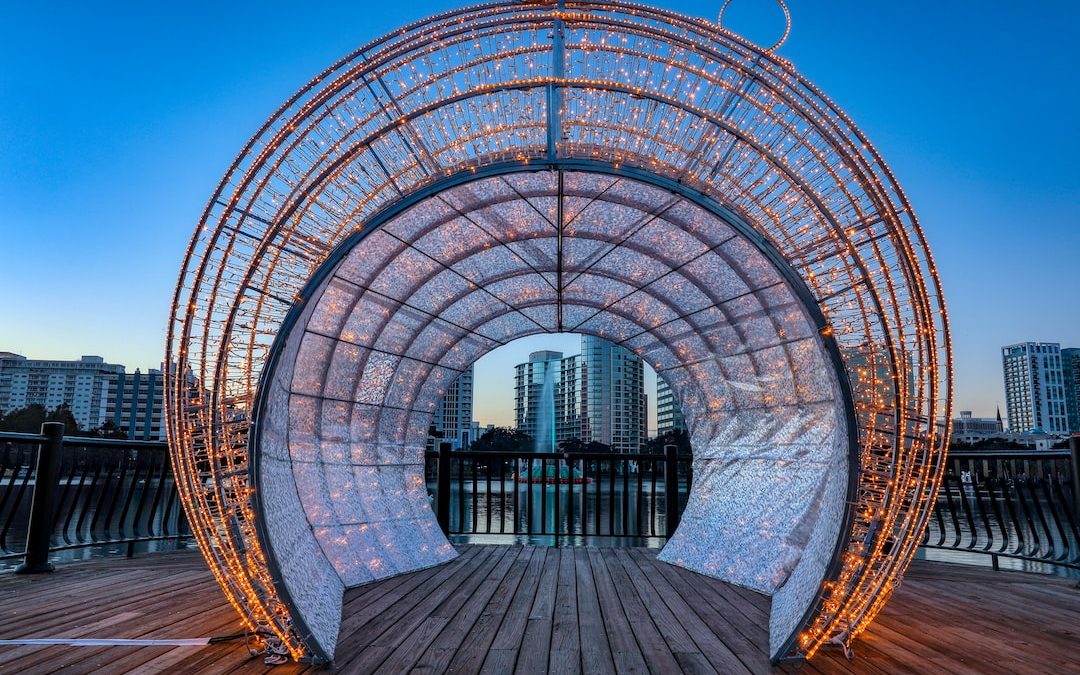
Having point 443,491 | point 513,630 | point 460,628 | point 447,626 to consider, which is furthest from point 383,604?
point 443,491

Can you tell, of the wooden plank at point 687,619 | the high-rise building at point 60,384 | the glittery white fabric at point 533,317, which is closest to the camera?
the wooden plank at point 687,619

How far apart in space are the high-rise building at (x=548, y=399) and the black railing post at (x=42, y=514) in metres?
93.7

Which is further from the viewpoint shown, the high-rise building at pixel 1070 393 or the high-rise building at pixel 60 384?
the high-rise building at pixel 60 384

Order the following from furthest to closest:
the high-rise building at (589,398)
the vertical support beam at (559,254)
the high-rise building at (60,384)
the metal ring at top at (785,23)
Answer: the high-rise building at (60,384)
the high-rise building at (589,398)
the vertical support beam at (559,254)
the metal ring at top at (785,23)

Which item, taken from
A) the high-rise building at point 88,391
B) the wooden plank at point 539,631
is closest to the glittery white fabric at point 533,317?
the wooden plank at point 539,631

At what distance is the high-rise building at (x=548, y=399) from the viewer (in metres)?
103

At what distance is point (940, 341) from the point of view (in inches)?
161

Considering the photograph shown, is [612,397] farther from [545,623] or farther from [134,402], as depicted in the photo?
[134,402]

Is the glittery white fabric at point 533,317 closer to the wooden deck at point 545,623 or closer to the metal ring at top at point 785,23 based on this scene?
the wooden deck at point 545,623

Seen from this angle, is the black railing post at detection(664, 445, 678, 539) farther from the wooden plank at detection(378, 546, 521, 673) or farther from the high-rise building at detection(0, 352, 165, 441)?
the high-rise building at detection(0, 352, 165, 441)

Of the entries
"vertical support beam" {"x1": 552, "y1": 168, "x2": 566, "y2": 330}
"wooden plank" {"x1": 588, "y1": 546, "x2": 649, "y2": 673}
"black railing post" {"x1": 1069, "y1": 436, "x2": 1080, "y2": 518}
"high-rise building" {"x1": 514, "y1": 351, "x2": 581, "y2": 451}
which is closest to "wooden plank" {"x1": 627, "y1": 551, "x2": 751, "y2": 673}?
"wooden plank" {"x1": 588, "y1": 546, "x2": 649, "y2": 673}

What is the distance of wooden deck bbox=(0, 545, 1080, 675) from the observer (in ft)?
12.3

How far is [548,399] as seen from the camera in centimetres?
10562

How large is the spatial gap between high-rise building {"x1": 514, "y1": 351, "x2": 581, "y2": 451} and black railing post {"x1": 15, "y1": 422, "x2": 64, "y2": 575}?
9373cm
